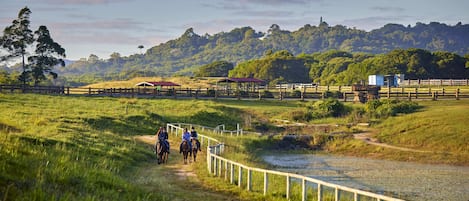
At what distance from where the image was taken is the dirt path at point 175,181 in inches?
655

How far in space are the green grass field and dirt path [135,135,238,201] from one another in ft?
0.15

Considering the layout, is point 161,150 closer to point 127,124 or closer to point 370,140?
point 127,124

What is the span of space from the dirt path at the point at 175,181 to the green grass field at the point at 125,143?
0.04 meters

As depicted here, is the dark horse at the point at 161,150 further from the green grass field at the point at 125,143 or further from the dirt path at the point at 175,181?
the green grass field at the point at 125,143

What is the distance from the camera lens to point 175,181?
19562 millimetres

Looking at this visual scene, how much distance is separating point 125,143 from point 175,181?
31.2ft

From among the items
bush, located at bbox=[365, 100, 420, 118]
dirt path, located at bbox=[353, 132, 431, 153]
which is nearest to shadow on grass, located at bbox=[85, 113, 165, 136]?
dirt path, located at bbox=[353, 132, 431, 153]

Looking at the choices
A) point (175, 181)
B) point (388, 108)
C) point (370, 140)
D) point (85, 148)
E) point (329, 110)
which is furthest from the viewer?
point (329, 110)

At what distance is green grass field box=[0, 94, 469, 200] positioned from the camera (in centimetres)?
1292

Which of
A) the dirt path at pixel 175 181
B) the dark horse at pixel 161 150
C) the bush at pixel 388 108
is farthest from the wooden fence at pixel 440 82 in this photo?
the dark horse at pixel 161 150

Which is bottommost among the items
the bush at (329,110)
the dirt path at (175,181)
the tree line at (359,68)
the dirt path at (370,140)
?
the dirt path at (370,140)

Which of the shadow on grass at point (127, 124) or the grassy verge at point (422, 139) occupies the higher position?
the shadow on grass at point (127, 124)

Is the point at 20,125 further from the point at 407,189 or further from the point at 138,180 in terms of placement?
the point at 407,189

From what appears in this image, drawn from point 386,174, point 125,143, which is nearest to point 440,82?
point 386,174
